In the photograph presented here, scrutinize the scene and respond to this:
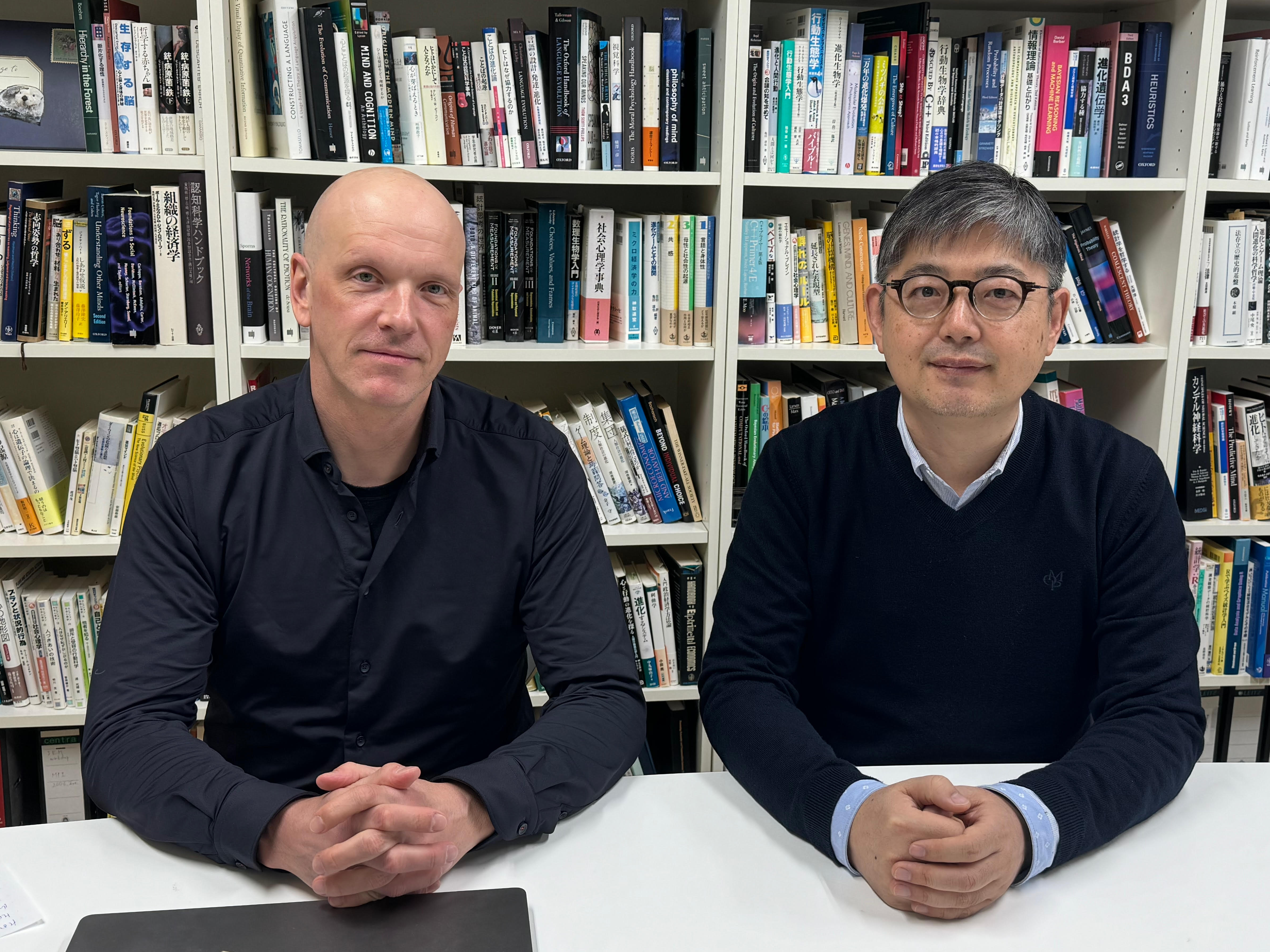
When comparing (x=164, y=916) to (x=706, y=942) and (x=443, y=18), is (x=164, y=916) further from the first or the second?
(x=443, y=18)

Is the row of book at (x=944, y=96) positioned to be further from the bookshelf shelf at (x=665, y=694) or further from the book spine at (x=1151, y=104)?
the bookshelf shelf at (x=665, y=694)

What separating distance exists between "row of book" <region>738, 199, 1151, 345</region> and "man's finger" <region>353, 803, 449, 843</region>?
56.8 inches

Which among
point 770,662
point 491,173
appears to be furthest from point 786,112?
point 770,662

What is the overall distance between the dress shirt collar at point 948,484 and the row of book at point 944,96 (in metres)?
0.94

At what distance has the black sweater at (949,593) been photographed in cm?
140

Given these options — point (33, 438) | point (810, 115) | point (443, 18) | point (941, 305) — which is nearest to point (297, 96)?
point (443, 18)

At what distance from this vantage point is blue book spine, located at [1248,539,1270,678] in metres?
2.44

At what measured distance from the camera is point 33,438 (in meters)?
2.13

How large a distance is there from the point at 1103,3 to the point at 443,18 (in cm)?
149

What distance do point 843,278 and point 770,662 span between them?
111cm

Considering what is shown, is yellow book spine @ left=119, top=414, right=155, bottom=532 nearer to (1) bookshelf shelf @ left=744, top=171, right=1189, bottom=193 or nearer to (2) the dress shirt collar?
(1) bookshelf shelf @ left=744, top=171, right=1189, bottom=193

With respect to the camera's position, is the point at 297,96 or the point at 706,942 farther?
the point at 297,96

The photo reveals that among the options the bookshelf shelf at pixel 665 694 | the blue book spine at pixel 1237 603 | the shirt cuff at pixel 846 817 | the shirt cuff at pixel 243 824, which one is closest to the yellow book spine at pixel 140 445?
the bookshelf shelf at pixel 665 694

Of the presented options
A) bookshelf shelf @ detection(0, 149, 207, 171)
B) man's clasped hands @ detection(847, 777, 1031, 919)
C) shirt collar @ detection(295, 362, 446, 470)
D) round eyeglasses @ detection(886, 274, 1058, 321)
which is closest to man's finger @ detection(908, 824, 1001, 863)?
man's clasped hands @ detection(847, 777, 1031, 919)
